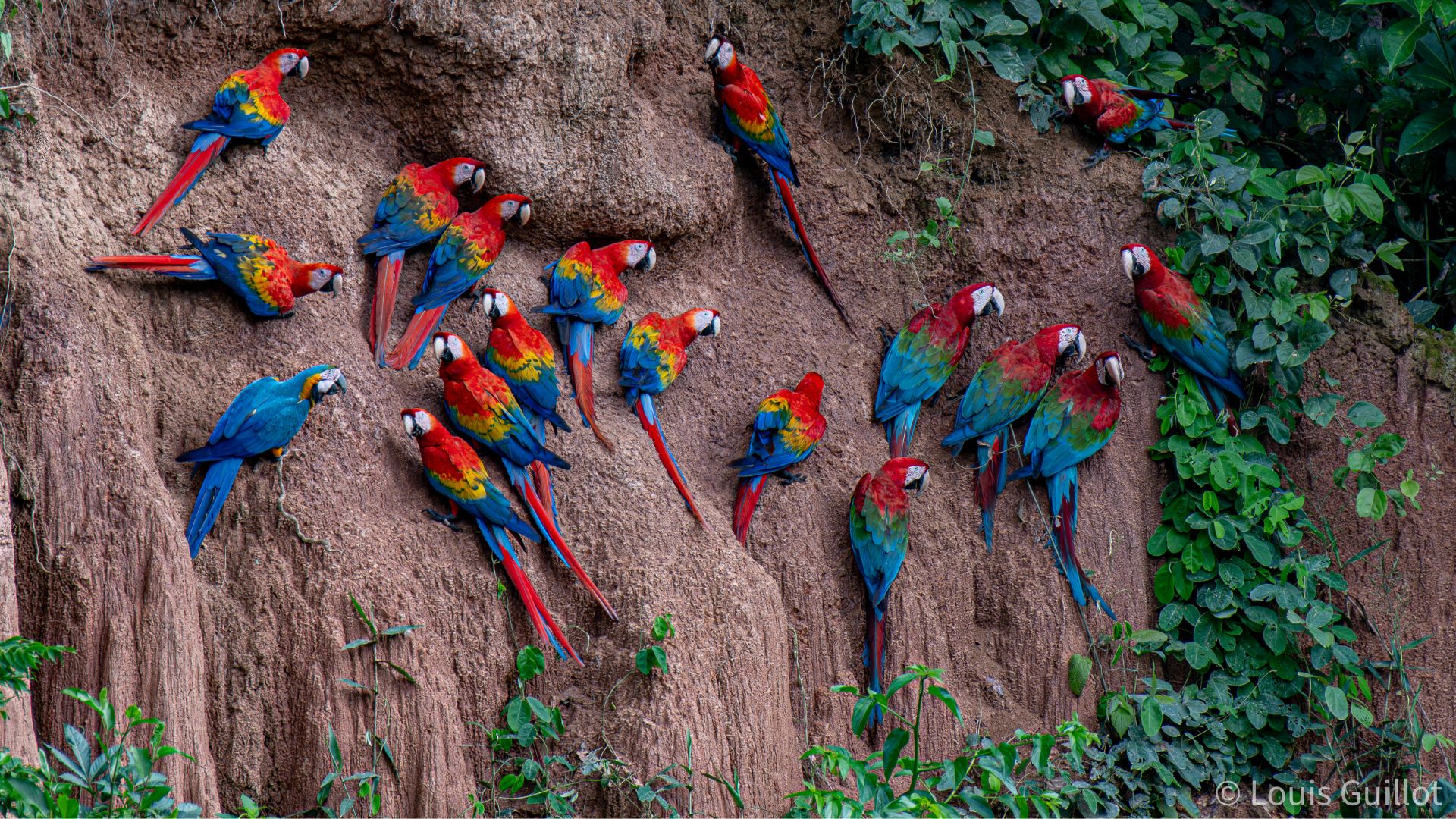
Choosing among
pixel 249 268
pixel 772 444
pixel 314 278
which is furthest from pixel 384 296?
pixel 772 444

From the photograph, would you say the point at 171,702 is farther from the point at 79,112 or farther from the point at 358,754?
the point at 79,112

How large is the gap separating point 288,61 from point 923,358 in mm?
2257

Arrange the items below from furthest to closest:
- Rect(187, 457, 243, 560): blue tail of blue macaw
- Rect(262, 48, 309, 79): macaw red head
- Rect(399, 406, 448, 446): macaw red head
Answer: Rect(262, 48, 309, 79): macaw red head, Rect(399, 406, 448, 446): macaw red head, Rect(187, 457, 243, 560): blue tail of blue macaw

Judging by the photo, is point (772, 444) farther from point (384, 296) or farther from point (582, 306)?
point (384, 296)

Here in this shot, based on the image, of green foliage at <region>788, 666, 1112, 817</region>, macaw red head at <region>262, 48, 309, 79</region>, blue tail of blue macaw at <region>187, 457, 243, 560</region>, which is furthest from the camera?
macaw red head at <region>262, 48, 309, 79</region>

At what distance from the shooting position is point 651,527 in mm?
3854

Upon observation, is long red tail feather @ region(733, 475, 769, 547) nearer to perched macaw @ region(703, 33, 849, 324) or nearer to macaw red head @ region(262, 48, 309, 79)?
perched macaw @ region(703, 33, 849, 324)

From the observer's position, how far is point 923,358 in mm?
4398

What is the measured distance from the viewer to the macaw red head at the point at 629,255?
4195mm

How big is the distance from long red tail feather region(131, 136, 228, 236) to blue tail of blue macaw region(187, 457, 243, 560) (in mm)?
759

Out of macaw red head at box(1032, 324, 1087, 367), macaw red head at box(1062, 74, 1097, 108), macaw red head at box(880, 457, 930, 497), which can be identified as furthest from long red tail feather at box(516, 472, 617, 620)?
macaw red head at box(1062, 74, 1097, 108)

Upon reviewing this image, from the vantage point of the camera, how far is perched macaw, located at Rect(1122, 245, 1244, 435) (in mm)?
4348

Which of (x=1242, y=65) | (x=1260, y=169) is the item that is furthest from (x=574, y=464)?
(x=1242, y=65)

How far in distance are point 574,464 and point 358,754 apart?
106cm
